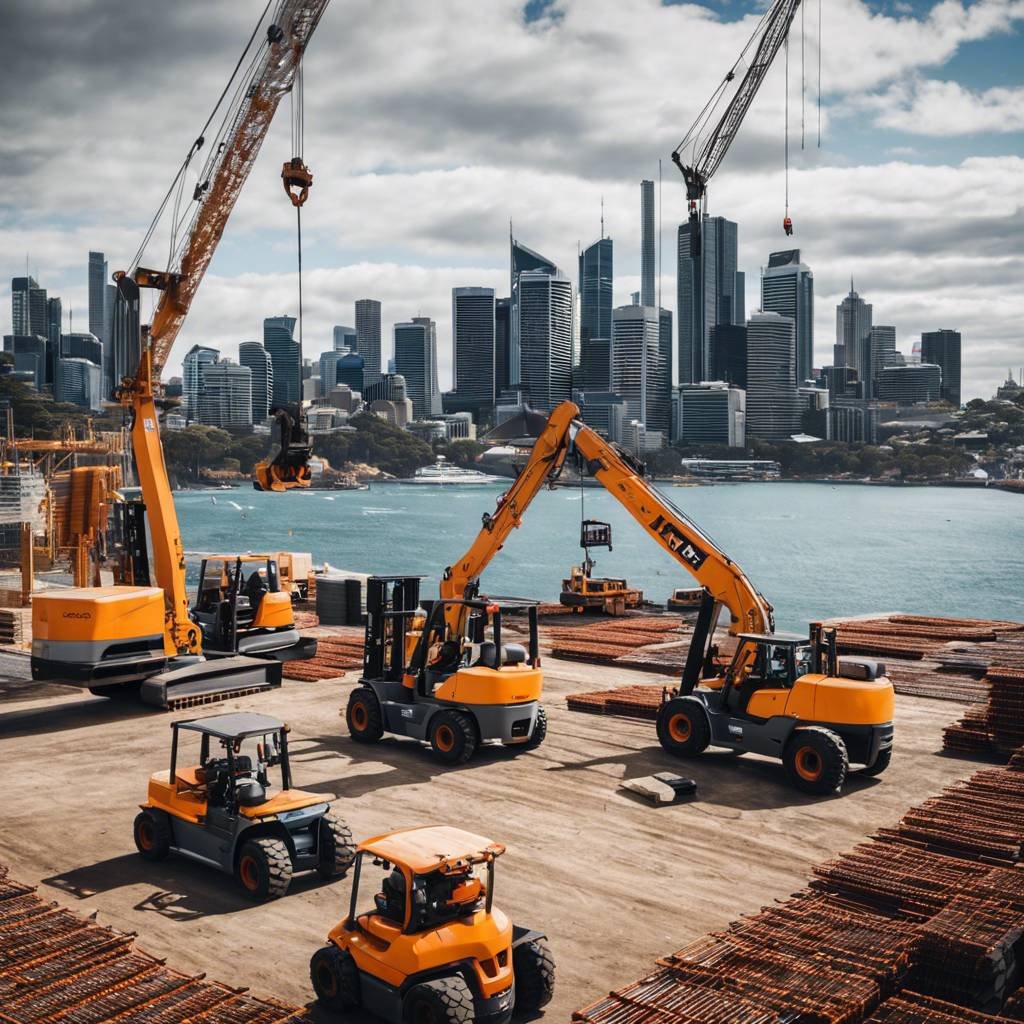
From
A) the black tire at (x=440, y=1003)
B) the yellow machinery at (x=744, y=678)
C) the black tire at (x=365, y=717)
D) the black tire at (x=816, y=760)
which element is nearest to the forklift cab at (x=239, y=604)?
the black tire at (x=365, y=717)

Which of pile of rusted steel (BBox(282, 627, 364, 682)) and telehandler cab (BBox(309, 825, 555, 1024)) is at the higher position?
telehandler cab (BBox(309, 825, 555, 1024))

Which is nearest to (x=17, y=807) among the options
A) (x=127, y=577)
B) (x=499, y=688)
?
(x=499, y=688)

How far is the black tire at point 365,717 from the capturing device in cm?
1952

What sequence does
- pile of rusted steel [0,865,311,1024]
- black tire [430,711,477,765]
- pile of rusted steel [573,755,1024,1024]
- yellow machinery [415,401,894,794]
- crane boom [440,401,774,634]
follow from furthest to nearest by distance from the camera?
crane boom [440,401,774,634]
black tire [430,711,477,765]
yellow machinery [415,401,894,794]
pile of rusted steel [573,755,1024,1024]
pile of rusted steel [0,865,311,1024]

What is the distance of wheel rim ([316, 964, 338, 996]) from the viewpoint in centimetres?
929

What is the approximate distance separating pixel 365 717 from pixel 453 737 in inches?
94.4

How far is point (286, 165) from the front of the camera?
2436 cm

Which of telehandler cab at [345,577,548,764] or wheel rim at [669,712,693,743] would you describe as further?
wheel rim at [669,712,693,743]

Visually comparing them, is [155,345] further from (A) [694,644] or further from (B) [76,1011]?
(B) [76,1011]

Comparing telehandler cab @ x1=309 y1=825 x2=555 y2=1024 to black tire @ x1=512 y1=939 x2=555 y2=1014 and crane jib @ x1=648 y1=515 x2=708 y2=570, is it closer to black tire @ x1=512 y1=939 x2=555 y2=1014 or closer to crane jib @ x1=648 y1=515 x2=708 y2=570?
black tire @ x1=512 y1=939 x2=555 y2=1014

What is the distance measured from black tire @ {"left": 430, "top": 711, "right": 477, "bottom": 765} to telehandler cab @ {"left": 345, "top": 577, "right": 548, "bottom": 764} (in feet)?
0.05

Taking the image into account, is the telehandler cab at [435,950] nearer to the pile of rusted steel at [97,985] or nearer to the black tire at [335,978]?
the black tire at [335,978]

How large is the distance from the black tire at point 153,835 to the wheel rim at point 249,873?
1526 mm

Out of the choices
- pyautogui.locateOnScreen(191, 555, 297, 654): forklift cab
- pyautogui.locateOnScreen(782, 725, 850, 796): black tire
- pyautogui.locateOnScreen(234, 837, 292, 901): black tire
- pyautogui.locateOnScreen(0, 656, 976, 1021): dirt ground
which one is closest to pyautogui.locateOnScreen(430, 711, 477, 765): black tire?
pyautogui.locateOnScreen(0, 656, 976, 1021): dirt ground
